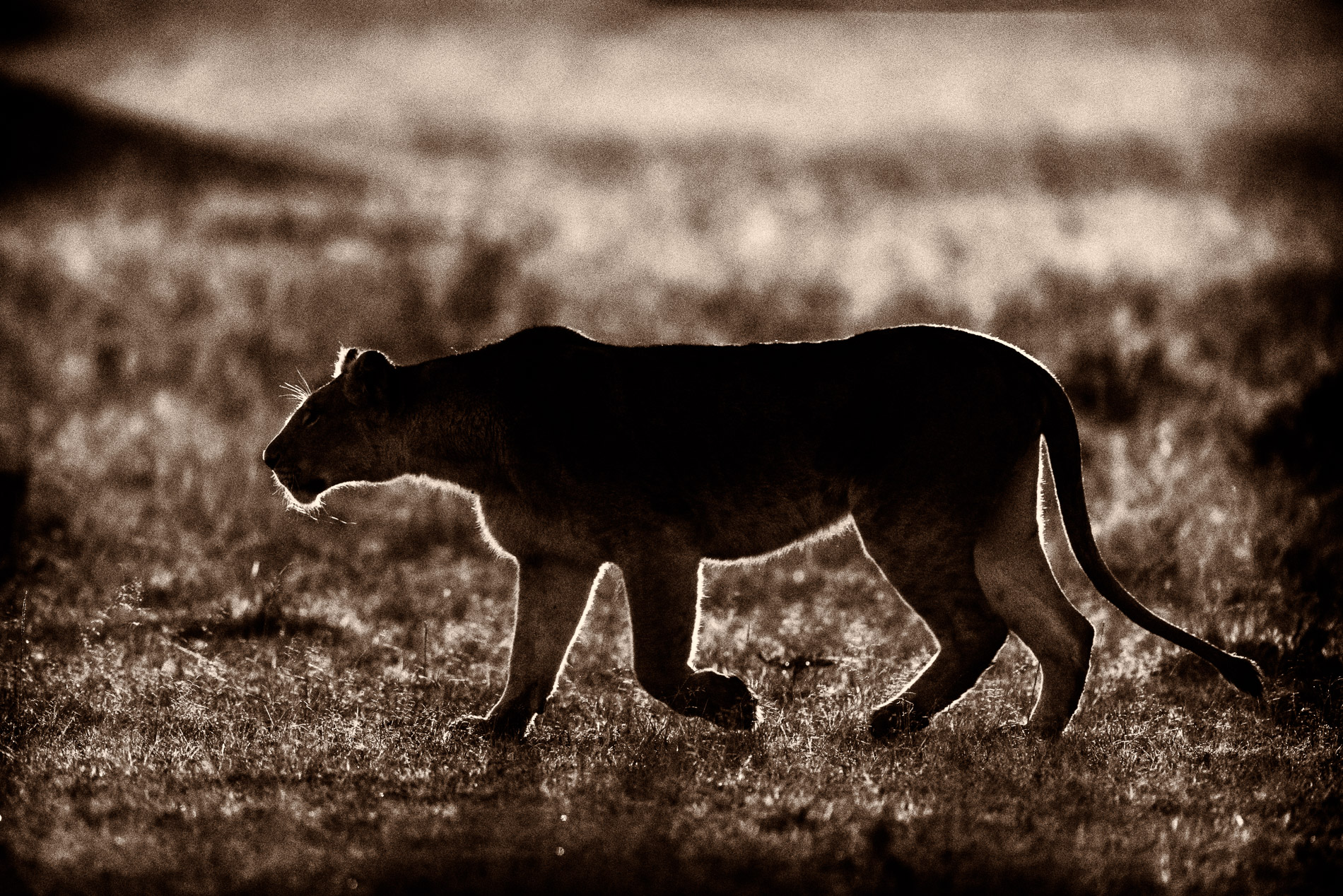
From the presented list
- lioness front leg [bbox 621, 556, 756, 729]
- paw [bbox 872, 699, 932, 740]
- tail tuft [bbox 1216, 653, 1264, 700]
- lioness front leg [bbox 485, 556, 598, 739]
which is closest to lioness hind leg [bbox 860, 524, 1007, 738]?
paw [bbox 872, 699, 932, 740]

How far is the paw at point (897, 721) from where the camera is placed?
295 inches

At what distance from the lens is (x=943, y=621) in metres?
7.46

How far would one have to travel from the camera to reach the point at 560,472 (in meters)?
7.66

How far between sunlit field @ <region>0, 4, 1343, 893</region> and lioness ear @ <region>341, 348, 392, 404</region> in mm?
1351

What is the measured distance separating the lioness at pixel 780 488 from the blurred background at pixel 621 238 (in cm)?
157

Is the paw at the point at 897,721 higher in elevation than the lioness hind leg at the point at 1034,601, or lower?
lower

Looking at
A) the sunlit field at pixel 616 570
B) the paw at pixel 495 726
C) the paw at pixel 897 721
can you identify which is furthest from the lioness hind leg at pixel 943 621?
the paw at pixel 495 726

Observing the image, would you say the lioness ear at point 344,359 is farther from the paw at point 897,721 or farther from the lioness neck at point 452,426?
the paw at point 897,721

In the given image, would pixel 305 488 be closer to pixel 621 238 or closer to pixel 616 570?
pixel 616 570

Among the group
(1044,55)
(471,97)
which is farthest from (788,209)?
(1044,55)

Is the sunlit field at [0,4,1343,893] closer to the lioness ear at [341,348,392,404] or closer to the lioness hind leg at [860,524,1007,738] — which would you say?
the lioness hind leg at [860,524,1007,738]

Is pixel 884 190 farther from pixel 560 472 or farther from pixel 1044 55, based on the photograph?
pixel 560 472

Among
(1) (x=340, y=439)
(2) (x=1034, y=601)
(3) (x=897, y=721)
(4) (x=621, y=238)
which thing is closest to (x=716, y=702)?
(3) (x=897, y=721)

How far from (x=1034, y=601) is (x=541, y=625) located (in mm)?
2076
